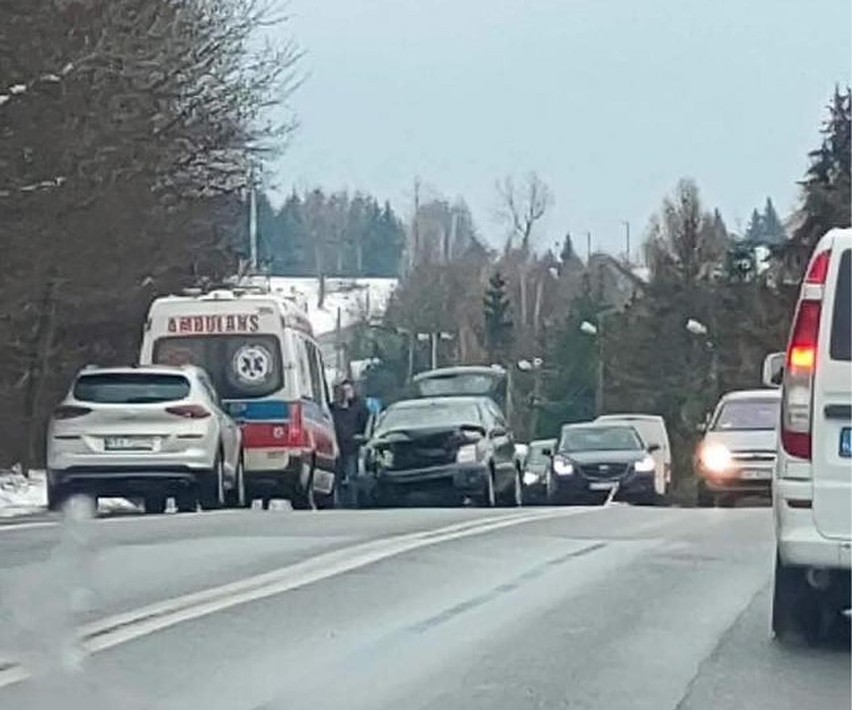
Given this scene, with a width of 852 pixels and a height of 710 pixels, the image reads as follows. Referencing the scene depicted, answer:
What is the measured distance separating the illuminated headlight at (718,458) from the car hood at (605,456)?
4739 mm

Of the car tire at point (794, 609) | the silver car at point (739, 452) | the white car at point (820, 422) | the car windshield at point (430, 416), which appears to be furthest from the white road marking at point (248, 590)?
the silver car at point (739, 452)

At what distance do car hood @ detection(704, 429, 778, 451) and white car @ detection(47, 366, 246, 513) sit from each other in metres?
9.00

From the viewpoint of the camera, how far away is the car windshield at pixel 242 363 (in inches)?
1137

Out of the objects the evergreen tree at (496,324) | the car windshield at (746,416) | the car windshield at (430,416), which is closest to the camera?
the car windshield at (430,416)

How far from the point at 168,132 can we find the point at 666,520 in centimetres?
1655

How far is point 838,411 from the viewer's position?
36.2 ft

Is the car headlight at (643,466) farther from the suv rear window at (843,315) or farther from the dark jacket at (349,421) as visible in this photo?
the suv rear window at (843,315)

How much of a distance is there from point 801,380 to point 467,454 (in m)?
19.2

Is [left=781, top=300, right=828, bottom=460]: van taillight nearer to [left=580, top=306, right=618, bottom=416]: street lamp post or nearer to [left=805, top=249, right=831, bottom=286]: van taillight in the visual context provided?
[left=805, top=249, right=831, bottom=286]: van taillight

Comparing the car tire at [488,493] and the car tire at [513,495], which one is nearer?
the car tire at [488,493]

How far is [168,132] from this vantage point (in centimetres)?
3803

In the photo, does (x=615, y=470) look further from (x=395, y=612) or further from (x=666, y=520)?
(x=395, y=612)

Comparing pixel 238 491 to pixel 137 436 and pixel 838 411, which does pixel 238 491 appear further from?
pixel 838 411

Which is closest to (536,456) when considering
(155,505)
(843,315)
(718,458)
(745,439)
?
(718,458)
